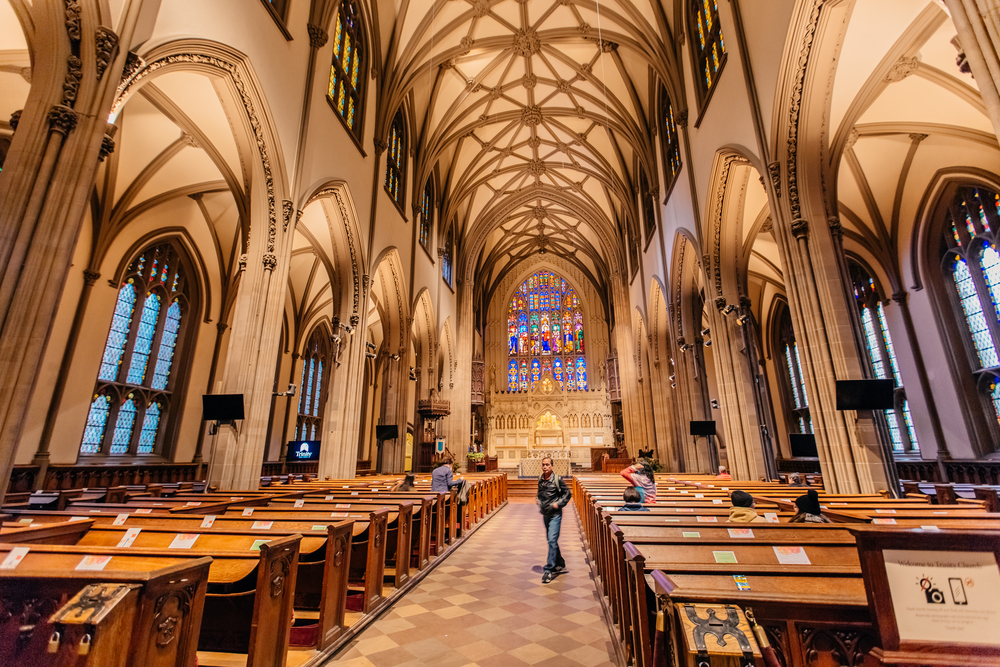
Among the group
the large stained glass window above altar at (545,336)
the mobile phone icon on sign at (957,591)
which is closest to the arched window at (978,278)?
the mobile phone icon on sign at (957,591)

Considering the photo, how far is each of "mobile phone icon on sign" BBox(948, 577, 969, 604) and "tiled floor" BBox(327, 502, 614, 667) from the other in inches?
81.6

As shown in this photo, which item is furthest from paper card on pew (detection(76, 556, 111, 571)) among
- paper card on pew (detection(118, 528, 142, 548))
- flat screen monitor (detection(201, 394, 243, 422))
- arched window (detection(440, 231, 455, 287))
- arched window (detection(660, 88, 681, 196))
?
arched window (detection(440, 231, 455, 287))

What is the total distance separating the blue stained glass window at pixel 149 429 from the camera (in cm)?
1241

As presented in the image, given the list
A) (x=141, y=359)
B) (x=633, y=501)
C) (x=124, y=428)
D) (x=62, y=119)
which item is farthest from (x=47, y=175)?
(x=124, y=428)

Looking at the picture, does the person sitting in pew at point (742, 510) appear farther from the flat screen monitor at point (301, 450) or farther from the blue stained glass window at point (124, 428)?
the flat screen monitor at point (301, 450)

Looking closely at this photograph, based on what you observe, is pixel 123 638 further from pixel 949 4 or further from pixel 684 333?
pixel 684 333

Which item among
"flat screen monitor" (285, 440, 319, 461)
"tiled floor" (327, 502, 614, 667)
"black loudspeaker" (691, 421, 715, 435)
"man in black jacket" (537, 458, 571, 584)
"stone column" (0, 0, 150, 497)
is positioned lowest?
"tiled floor" (327, 502, 614, 667)

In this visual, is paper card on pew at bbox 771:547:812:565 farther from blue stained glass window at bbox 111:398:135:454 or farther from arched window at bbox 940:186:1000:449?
blue stained glass window at bbox 111:398:135:454

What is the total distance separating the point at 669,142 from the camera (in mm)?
14328

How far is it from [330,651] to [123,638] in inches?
69.7

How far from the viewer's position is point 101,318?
36.3ft

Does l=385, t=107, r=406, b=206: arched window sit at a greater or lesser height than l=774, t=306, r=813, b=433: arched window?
greater

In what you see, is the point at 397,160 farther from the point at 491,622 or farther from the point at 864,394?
the point at 491,622

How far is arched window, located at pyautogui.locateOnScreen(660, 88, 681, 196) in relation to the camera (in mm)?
13609
